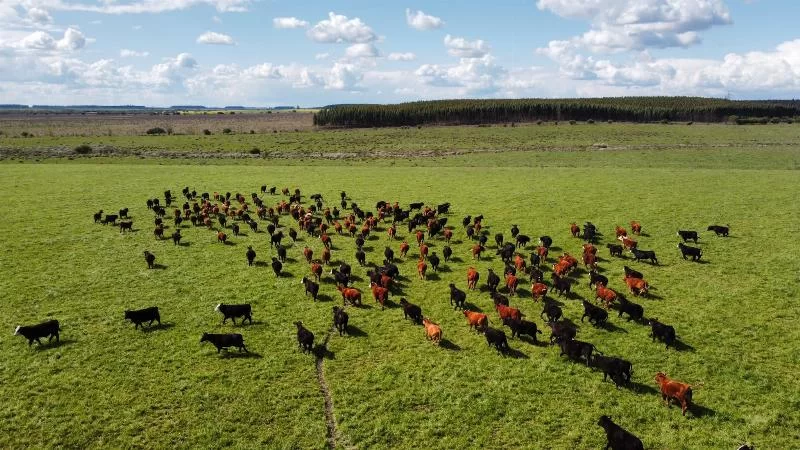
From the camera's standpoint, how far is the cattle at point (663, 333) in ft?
51.3

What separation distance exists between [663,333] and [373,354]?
9.17 m

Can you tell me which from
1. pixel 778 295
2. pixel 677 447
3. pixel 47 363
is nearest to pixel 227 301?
pixel 47 363

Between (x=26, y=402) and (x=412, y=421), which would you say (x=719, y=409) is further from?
(x=26, y=402)

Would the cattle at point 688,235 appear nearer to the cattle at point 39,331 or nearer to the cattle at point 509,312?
the cattle at point 509,312

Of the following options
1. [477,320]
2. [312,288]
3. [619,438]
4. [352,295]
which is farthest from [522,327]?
[312,288]

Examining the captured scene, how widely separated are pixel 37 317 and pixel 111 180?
35509 millimetres

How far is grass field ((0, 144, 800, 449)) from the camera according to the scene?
12234 millimetres

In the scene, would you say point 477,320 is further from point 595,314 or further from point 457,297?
point 595,314

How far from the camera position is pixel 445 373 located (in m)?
14.5

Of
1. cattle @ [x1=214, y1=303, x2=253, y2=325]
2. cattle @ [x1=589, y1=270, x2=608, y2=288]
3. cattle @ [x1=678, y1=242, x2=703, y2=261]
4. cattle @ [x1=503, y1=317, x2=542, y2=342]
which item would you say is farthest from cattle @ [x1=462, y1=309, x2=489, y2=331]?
cattle @ [x1=678, y1=242, x2=703, y2=261]

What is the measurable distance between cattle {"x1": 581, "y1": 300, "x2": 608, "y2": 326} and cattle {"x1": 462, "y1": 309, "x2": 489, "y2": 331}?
3.53 metres

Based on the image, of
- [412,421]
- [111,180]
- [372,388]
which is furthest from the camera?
[111,180]

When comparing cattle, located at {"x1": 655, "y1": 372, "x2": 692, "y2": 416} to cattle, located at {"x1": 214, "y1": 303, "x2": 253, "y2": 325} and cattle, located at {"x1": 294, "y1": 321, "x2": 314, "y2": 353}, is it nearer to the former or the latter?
cattle, located at {"x1": 294, "y1": 321, "x2": 314, "y2": 353}

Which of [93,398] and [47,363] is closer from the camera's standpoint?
[93,398]
